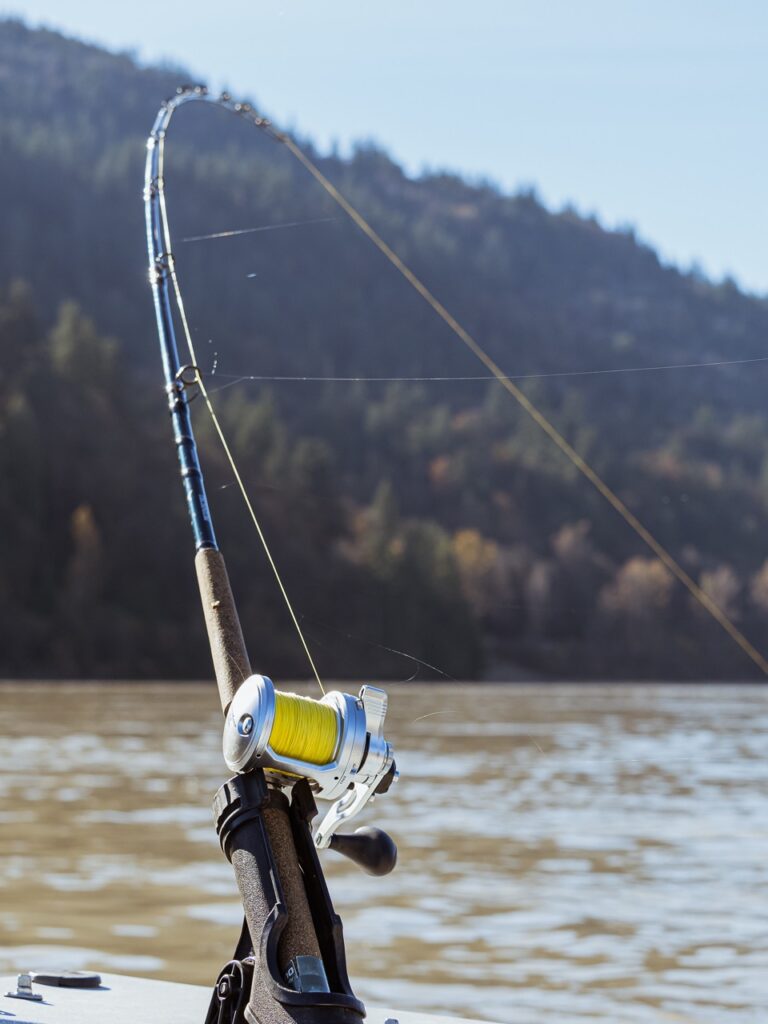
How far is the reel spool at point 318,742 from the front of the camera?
2504mm

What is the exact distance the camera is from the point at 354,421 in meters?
19.1

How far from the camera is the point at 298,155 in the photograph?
14.0 ft

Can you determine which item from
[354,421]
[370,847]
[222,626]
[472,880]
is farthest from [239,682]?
[354,421]

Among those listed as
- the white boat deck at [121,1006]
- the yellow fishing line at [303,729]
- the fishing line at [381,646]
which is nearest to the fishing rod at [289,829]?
the yellow fishing line at [303,729]

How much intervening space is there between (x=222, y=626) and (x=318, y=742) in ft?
1.59

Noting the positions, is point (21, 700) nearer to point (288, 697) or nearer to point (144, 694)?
point (144, 694)

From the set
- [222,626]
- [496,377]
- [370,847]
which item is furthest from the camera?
[496,377]

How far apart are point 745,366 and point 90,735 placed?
83.6ft

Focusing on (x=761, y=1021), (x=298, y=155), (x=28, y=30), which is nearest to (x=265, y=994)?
(x=298, y=155)

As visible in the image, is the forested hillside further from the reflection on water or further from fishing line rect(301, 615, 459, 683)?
the reflection on water

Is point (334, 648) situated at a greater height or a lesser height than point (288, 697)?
greater

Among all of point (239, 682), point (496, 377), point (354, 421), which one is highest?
point (354, 421)

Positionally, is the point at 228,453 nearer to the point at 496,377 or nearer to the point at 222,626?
the point at 222,626

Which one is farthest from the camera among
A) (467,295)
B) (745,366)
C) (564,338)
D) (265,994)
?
(467,295)
